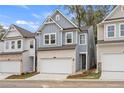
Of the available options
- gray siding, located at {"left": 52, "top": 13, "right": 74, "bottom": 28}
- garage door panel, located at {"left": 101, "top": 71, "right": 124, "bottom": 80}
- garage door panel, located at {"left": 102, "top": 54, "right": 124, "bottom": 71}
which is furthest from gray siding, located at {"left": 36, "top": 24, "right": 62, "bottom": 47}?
garage door panel, located at {"left": 101, "top": 71, "right": 124, "bottom": 80}

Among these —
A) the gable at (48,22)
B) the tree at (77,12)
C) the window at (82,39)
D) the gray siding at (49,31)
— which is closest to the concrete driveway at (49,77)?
the gray siding at (49,31)

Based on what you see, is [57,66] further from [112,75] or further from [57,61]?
[112,75]

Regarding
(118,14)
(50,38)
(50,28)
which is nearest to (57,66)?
(50,38)

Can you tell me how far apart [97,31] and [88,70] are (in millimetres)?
2796

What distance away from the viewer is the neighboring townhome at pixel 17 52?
18.1 m

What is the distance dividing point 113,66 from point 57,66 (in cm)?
339

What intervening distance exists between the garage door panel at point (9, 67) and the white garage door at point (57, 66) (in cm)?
155

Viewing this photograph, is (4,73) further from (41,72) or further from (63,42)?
(63,42)

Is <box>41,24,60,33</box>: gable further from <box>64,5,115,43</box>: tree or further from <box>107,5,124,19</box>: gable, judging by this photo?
<box>107,5,124,19</box>: gable

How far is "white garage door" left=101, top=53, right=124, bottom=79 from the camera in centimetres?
1669

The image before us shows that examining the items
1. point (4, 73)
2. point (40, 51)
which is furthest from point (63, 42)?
point (4, 73)

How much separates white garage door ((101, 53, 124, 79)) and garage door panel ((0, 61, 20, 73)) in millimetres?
5280

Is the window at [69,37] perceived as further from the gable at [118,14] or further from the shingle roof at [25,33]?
the gable at [118,14]

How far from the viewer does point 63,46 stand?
1934 cm
